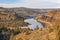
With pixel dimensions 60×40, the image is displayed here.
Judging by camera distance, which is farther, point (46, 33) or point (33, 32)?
point (33, 32)

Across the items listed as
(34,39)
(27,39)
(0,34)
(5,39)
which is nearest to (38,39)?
(34,39)

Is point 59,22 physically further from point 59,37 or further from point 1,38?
point 1,38

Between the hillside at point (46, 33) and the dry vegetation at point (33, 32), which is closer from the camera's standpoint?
the hillside at point (46, 33)

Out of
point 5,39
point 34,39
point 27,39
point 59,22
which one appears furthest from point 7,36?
point 59,22

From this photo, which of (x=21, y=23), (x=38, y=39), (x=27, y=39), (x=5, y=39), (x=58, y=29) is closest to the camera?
(x=58, y=29)

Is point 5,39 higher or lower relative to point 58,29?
lower

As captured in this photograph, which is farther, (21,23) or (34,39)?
(21,23)

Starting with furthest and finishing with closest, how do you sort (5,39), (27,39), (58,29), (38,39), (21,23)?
(21,23) < (5,39) < (27,39) < (38,39) < (58,29)

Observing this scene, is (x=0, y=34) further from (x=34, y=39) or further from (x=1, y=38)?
(x=34, y=39)

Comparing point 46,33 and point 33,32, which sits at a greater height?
point 46,33

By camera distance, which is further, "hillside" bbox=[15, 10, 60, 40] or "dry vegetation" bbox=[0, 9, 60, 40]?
"dry vegetation" bbox=[0, 9, 60, 40]

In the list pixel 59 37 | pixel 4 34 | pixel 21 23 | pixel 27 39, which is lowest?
pixel 21 23
